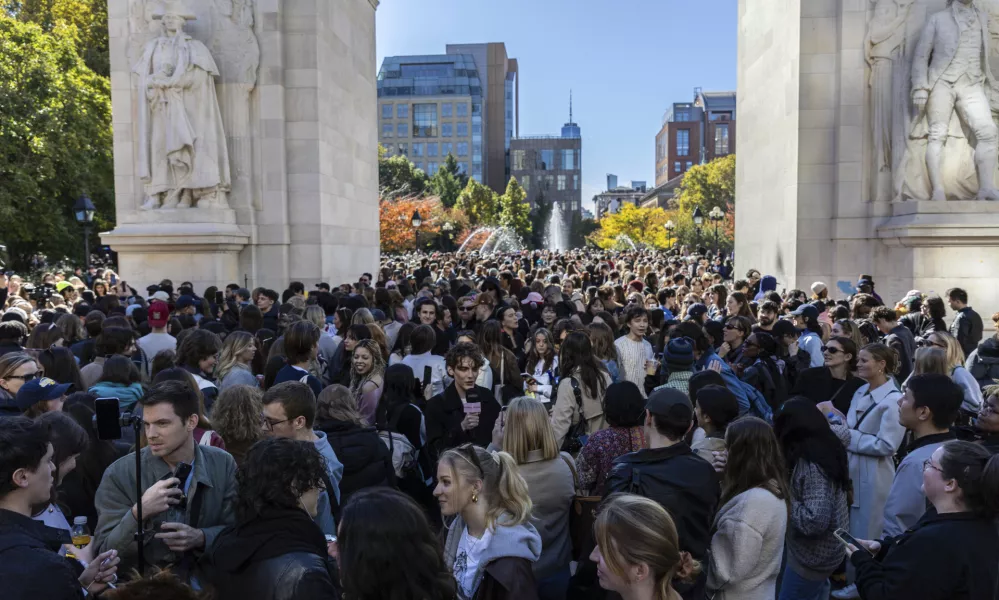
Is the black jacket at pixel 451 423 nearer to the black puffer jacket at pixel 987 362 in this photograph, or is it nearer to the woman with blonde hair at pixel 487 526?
the woman with blonde hair at pixel 487 526

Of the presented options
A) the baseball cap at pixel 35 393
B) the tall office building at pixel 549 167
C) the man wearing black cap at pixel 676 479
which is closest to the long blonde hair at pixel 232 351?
the baseball cap at pixel 35 393

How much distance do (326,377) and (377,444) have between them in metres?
3.67

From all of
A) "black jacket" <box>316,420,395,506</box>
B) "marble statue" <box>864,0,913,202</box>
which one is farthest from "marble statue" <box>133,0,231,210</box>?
"marble statue" <box>864,0,913,202</box>

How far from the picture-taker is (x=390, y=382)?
6047 mm

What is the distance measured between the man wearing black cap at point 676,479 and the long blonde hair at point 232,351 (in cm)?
363

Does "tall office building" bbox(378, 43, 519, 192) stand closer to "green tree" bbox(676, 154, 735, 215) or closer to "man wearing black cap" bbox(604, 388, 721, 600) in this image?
"green tree" bbox(676, 154, 735, 215)

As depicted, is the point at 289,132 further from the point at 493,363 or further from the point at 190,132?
the point at 493,363

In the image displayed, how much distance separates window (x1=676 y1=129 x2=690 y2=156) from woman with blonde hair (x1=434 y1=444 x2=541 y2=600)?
478ft

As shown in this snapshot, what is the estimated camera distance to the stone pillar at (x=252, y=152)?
50.7ft

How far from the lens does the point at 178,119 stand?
15.1m

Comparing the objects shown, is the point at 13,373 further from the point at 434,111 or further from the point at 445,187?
the point at 434,111

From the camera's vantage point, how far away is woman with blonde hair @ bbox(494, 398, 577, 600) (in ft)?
14.2

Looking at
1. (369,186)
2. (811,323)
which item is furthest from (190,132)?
(811,323)

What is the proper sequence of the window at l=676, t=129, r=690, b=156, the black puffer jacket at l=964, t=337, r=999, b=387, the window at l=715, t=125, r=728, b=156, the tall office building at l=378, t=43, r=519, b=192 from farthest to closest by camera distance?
1. the window at l=676, t=129, r=690, b=156
2. the window at l=715, t=125, r=728, b=156
3. the tall office building at l=378, t=43, r=519, b=192
4. the black puffer jacket at l=964, t=337, r=999, b=387
